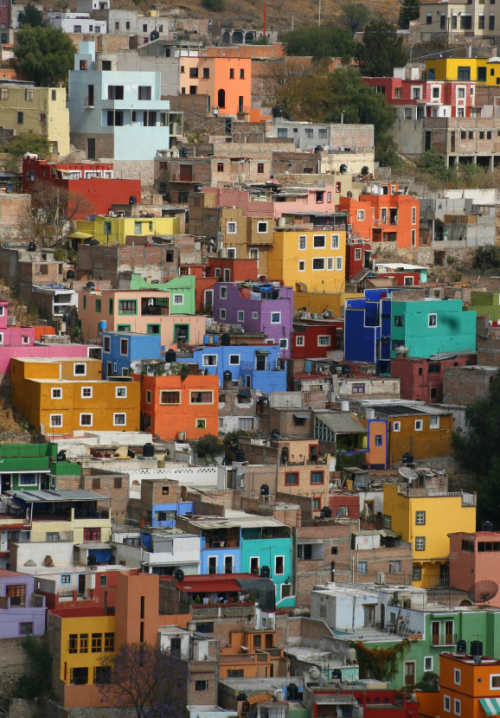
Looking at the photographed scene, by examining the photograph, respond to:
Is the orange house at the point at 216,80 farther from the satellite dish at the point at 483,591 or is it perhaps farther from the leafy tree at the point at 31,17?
the satellite dish at the point at 483,591

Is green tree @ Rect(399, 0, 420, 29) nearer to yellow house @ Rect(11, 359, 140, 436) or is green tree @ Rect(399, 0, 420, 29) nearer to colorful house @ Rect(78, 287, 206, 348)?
colorful house @ Rect(78, 287, 206, 348)

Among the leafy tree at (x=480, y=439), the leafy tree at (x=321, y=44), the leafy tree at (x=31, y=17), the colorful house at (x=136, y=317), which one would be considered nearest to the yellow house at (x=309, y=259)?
the colorful house at (x=136, y=317)

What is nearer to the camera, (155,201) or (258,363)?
(258,363)

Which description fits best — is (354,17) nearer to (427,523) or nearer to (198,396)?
(198,396)

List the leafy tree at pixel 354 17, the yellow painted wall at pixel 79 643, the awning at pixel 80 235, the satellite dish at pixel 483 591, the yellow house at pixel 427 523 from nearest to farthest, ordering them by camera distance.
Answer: the yellow painted wall at pixel 79 643
the satellite dish at pixel 483 591
the yellow house at pixel 427 523
the awning at pixel 80 235
the leafy tree at pixel 354 17

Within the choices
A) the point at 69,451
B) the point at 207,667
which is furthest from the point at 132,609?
the point at 69,451

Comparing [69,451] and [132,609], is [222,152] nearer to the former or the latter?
[69,451]
